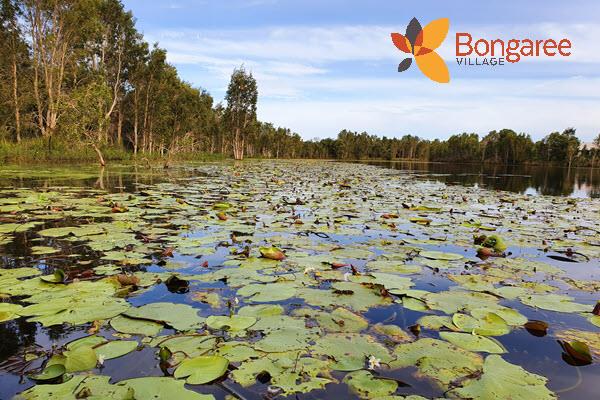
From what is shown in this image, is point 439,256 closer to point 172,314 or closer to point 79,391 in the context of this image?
point 172,314

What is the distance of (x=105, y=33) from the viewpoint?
29172 mm

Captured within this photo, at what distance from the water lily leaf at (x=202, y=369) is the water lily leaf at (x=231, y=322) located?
41 cm

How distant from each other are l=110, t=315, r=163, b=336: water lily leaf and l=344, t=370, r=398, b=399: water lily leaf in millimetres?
1343

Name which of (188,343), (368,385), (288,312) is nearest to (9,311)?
(188,343)

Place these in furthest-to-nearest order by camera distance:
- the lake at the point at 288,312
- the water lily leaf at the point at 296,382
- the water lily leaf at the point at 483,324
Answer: the water lily leaf at the point at 483,324
the lake at the point at 288,312
the water lily leaf at the point at 296,382

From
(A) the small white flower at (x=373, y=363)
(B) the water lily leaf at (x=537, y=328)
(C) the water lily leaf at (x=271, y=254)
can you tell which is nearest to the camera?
(A) the small white flower at (x=373, y=363)

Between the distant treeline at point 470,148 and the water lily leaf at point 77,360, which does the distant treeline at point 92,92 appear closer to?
the water lily leaf at point 77,360

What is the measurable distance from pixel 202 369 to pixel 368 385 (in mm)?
901

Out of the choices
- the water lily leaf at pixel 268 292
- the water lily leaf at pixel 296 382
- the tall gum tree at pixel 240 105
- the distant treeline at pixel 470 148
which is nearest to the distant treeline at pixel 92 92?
the tall gum tree at pixel 240 105

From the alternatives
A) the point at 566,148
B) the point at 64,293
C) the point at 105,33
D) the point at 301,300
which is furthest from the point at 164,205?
the point at 566,148

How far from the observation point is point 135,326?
2510 mm

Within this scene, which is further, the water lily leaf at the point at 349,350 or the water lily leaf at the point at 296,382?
the water lily leaf at the point at 349,350

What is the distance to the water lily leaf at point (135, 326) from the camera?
244 cm

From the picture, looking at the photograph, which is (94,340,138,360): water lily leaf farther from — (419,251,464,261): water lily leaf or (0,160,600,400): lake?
(419,251,464,261): water lily leaf
